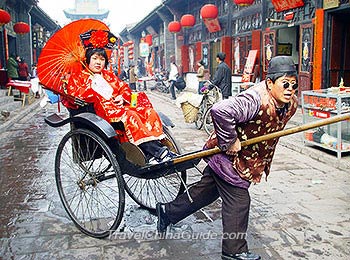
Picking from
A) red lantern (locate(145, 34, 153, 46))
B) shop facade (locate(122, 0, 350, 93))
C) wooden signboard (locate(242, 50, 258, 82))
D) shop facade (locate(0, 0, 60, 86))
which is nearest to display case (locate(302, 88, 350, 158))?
shop facade (locate(122, 0, 350, 93))

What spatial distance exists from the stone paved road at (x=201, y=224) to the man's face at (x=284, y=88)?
1.28 metres

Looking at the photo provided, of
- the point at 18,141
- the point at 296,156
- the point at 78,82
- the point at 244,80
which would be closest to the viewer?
the point at 78,82

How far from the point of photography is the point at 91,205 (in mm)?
4137

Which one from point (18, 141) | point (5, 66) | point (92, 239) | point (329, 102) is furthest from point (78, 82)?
point (5, 66)

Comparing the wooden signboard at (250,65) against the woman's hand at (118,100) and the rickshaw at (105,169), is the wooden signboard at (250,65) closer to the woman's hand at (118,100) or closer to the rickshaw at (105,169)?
the rickshaw at (105,169)

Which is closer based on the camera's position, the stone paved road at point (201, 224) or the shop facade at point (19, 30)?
the stone paved road at point (201, 224)

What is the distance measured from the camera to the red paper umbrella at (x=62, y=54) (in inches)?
160

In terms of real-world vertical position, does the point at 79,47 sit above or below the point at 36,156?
above

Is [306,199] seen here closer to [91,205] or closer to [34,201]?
[91,205]

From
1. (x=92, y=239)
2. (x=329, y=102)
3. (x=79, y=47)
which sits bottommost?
(x=92, y=239)

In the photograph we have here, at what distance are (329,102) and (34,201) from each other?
4335 mm

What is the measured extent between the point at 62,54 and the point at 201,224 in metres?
2.18

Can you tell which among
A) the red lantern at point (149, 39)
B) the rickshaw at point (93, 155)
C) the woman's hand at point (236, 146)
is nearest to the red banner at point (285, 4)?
the rickshaw at point (93, 155)

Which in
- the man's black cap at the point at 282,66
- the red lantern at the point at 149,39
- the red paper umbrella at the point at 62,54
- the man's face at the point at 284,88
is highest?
the red lantern at the point at 149,39
